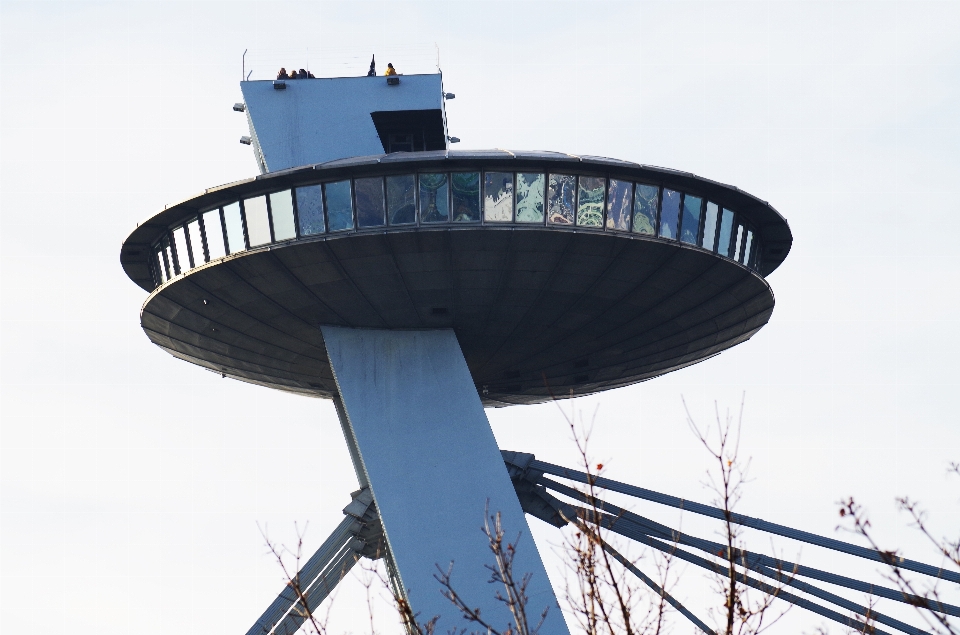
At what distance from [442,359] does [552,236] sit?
5035 mm

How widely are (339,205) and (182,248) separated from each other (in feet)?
14.4

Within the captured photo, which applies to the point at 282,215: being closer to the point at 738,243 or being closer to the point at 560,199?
the point at 560,199

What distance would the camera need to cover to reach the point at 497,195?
28109 millimetres

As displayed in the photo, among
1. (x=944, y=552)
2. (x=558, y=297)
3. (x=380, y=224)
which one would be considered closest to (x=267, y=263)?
(x=380, y=224)

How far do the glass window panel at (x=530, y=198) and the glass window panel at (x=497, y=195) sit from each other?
0.21m

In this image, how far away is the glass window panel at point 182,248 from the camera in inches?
1195

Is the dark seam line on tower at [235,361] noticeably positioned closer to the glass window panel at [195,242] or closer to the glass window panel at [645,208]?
the glass window panel at [195,242]

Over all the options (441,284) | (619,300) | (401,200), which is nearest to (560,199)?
(401,200)

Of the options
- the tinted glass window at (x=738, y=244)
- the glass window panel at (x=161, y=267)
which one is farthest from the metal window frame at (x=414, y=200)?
the tinted glass window at (x=738, y=244)

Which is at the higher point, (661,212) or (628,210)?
(661,212)

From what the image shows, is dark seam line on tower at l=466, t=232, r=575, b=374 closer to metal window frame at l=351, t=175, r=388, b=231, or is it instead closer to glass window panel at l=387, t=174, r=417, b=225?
glass window panel at l=387, t=174, r=417, b=225

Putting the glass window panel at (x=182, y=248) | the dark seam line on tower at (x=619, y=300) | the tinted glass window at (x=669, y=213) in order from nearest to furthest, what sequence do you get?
1. the tinted glass window at (x=669, y=213)
2. the dark seam line on tower at (x=619, y=300)
3. the glass window panel at (x=182, y=248)

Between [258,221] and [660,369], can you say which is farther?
[660,369]

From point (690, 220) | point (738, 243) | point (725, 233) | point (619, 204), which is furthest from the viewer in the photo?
point (738, 243)
